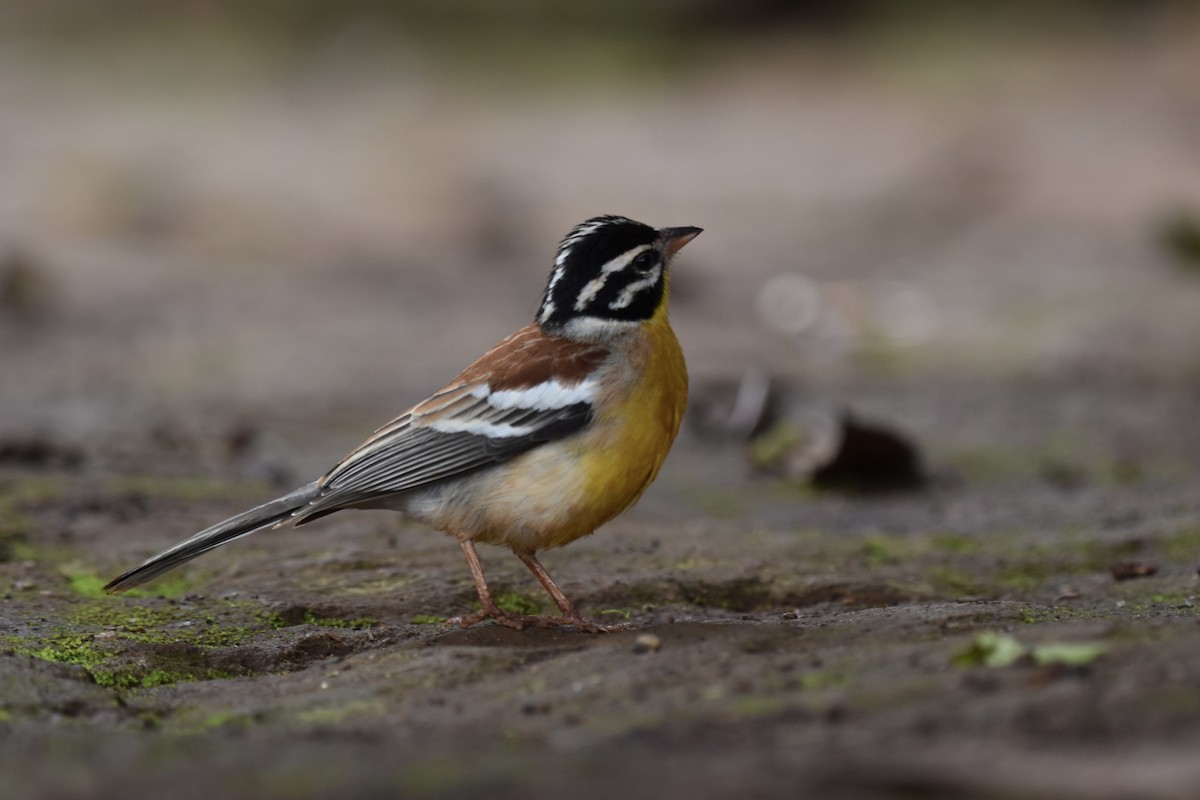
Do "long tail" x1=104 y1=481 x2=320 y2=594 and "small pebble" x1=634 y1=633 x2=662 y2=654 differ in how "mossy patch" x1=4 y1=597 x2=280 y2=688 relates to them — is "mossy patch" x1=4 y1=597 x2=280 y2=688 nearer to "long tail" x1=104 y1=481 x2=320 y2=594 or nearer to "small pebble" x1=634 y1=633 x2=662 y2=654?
"long tail" x1=104 y1=481 x2=320 y2=594

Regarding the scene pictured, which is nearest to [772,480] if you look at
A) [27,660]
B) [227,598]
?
[227,598]

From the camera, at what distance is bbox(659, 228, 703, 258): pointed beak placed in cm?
642

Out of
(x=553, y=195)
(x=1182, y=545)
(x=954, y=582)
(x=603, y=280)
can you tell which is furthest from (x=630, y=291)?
(x=553, y=195)

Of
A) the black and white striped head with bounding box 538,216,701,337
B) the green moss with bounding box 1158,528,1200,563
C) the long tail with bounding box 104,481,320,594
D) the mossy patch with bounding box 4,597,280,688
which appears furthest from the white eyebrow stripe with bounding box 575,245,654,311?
the green moss with bounding box 1158,528,1200,563

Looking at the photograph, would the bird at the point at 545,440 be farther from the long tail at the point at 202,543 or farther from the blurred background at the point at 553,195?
the blurred background at the point at 553,195

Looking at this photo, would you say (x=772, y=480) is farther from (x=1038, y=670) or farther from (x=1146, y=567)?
(x=1038, y=670)

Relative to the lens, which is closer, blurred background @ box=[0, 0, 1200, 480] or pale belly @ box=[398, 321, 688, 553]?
pale belly @ box=[398, 321, 688, 553]

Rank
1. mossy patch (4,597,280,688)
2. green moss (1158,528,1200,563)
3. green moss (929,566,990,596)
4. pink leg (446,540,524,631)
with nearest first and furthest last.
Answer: mossy patch (4,597,280,688) < pink leg (446,540,524,631) < green moss (929,566,990,596) < green moss (1158,528,1200,563)

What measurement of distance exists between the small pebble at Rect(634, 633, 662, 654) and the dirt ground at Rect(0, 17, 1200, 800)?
0.04ft

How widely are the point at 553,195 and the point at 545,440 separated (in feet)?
47.7

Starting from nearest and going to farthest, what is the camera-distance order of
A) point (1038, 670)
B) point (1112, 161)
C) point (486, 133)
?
point (1038, 670), point (1112, 161), point (486, 133)

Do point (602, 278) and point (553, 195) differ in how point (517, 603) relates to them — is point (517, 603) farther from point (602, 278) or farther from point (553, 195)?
point (553, 195)

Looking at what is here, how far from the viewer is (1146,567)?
654 cm

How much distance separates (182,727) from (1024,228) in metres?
15.0
